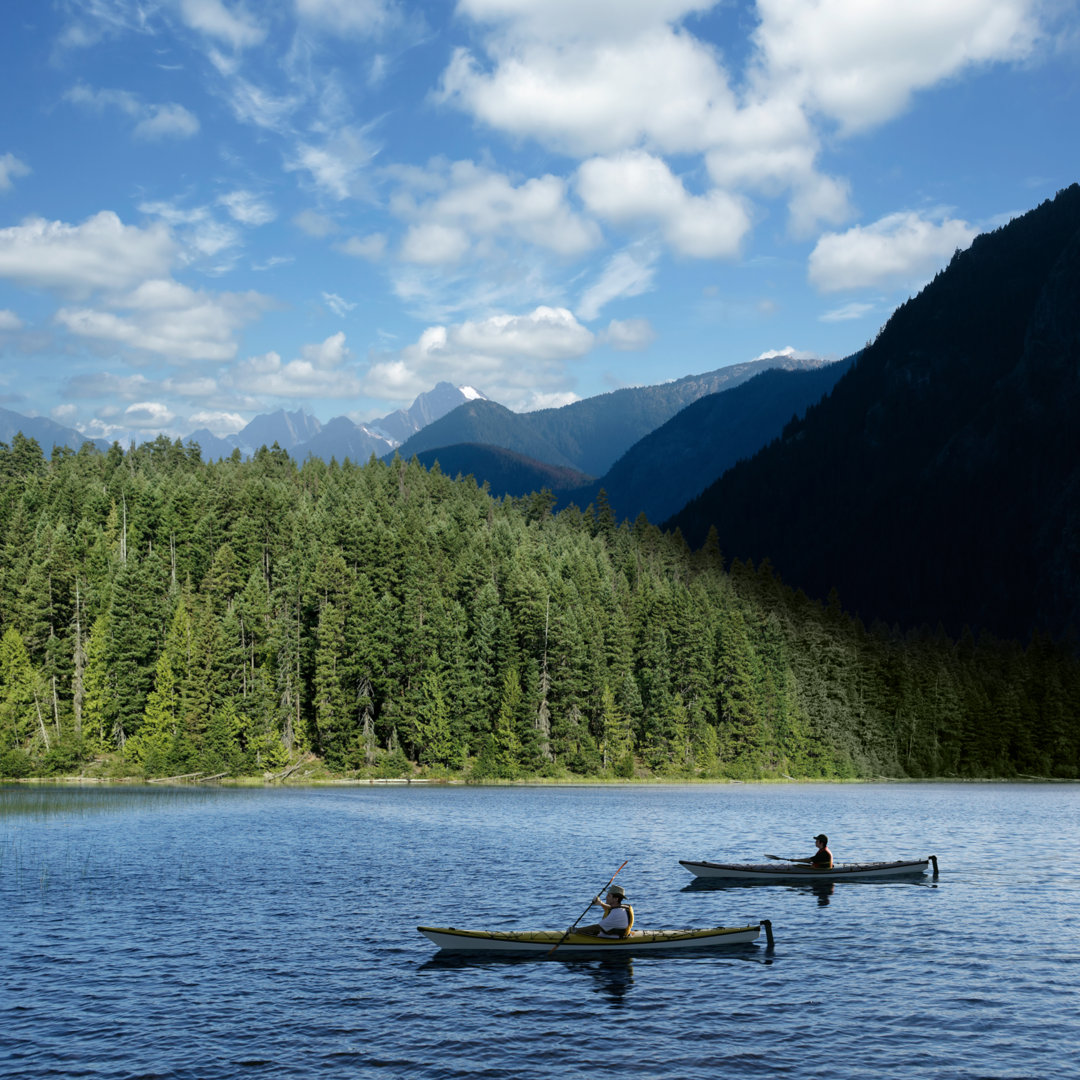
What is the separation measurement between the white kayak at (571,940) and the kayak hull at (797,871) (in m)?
14.3

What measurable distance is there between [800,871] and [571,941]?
21630 millimetres

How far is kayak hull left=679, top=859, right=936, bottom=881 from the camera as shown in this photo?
168ft

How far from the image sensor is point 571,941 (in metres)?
34.7

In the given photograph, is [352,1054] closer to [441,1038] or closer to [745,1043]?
[441,1038]

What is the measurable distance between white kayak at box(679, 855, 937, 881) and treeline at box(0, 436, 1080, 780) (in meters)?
81.5

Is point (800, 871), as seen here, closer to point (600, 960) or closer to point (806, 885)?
point (806, 885)

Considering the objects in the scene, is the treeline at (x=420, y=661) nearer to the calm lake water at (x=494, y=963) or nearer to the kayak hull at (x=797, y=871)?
the calm lake water at (x=494, y=963)

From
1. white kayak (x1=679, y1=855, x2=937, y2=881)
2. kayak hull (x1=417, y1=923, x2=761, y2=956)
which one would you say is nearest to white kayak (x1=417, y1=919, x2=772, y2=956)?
kayak hull (x1=417, y1=923, x2=761, y2=956)

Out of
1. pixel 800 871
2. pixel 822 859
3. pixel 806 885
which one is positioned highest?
pixel 822 859

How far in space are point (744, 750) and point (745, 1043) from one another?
5181 inches

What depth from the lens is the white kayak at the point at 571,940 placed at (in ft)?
111

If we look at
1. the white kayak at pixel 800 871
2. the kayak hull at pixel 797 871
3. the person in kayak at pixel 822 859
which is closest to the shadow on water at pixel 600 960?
the white kayak at pixel 800 871

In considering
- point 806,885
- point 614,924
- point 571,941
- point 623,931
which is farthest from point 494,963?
point 806,885

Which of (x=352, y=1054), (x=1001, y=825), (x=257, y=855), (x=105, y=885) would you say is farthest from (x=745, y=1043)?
(x=1001, y=825)
